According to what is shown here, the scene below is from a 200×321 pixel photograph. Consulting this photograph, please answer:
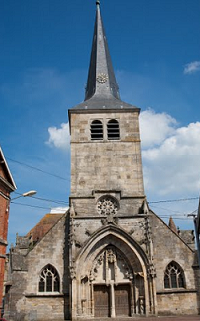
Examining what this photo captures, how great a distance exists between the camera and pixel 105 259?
1827cm

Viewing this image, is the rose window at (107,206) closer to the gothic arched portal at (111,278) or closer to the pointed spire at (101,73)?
the gothic arched portal at (111,278)

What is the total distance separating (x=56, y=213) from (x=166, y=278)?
1486cm

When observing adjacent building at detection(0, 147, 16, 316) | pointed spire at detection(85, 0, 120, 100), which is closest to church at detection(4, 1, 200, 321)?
adjacent building at detection(0, 147, 16, 316)

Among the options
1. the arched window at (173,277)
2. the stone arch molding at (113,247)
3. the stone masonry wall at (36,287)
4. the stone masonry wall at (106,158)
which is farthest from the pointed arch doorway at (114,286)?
the stone masonry wall at (106,158)

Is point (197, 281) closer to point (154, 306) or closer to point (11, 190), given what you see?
point (154, 306)

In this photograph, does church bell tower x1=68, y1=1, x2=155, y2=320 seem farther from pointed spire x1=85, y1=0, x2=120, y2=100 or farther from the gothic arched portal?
pointed spire x1=85, y1=0, x2=120, y2=100

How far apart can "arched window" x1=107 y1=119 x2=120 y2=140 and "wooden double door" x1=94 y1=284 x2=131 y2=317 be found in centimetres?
872

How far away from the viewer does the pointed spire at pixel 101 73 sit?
24.4 metres

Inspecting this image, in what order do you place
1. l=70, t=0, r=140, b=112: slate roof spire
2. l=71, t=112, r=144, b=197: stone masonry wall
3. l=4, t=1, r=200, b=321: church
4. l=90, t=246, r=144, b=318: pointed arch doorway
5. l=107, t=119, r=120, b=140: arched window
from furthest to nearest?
l=70, t=0, r=140, b=112: slate roof spire
l=107, t=119, r=120, b=140: arched window
l=71, t=112, r=144, b=197: stone masonry wall
l=90, t=246, r=144, b=318: pointed arch doorway
l=4, t=1, r=200, b=321: church

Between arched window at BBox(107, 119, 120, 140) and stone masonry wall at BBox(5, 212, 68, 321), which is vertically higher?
arched window at BBox(107, 119, 120, 140)

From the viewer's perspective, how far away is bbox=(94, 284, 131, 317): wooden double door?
1752cm

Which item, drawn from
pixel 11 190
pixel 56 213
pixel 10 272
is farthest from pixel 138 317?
pixel 56 213

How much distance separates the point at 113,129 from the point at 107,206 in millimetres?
5072

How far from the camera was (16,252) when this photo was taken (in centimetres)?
1819
